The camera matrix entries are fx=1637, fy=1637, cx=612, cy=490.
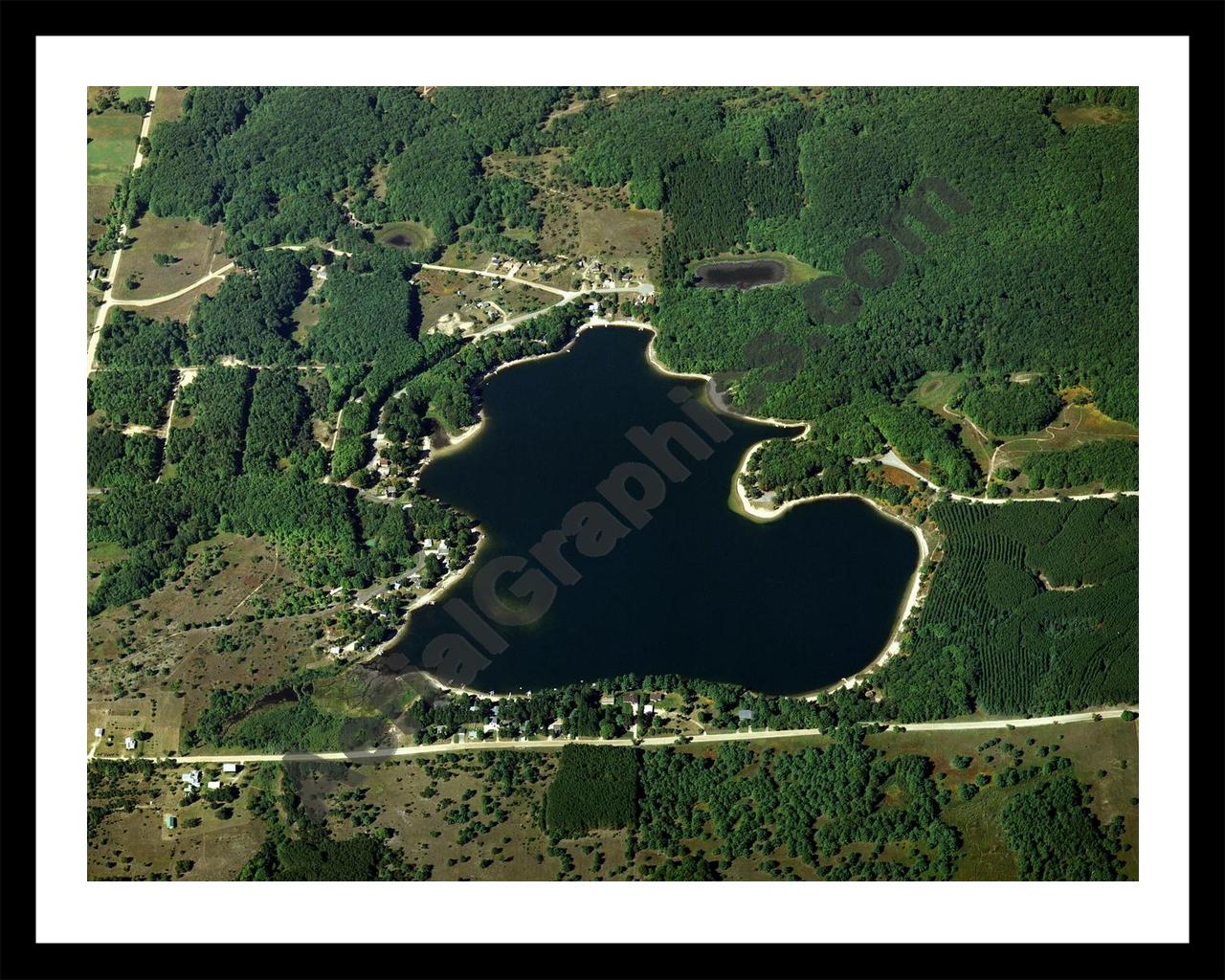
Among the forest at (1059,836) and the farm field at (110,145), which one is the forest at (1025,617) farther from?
the farm field at (110,145)

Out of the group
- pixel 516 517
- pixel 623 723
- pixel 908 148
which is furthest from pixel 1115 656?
pixel 908 148

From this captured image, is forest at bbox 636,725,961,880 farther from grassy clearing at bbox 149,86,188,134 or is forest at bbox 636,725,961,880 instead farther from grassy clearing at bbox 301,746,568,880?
grassy clearing at bbox 149,86,188,134

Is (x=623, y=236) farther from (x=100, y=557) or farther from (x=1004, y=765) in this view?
(x=1004, y=765)

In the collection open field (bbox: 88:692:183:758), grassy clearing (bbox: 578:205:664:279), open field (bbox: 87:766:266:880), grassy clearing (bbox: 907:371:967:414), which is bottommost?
open field (bbox: 87:766:266:880)

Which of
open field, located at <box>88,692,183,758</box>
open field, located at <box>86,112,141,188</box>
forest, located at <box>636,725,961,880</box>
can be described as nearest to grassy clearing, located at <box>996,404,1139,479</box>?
forest, located at <box>636,725,961,880</box>

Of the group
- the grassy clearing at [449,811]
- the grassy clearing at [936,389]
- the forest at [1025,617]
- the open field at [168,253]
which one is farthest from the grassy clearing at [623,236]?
the grassy clearing at [449,811]

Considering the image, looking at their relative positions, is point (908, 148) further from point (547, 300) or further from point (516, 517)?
point (516, 517)

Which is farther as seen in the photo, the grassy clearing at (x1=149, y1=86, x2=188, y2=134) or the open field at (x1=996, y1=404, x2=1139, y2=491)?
the grassy clearing at (x1=149, y1=86, x2=188, y2=134)
